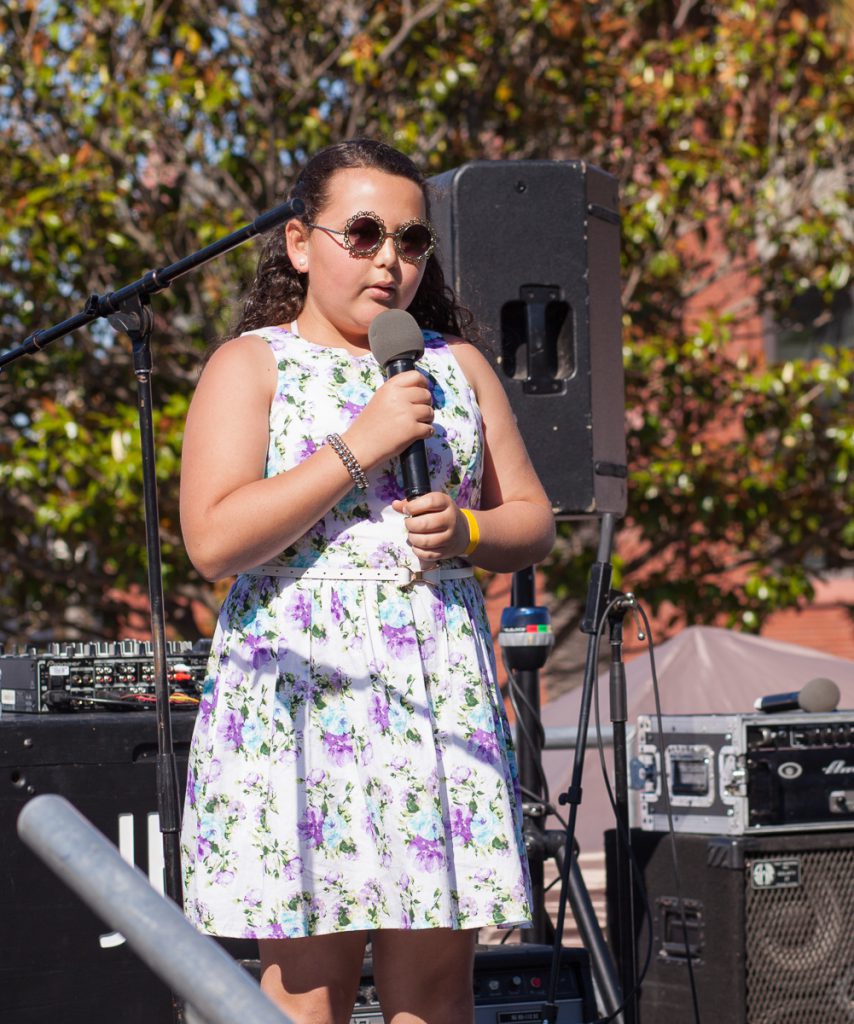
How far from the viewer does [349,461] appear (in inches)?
80.3

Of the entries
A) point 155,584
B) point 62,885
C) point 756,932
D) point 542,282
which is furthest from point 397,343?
point 756,932

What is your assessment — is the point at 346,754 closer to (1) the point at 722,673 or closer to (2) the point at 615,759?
(2) the point at 615,759

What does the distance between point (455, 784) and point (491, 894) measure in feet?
0.53

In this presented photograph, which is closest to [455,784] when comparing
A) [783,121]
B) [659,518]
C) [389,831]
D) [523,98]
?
[389,831]

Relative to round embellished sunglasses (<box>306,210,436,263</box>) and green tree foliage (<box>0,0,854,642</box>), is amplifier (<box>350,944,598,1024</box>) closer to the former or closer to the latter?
round embellished sunglasses (<box>306,210,436,263</box>)

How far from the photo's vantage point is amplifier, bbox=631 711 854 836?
3.91 metres

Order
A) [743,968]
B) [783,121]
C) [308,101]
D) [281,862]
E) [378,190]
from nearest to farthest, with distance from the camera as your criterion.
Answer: [281,862] < [378,190] < [743,968] < [308,101] < [783,121]

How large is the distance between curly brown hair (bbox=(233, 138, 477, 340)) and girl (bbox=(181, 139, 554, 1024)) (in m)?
0.08

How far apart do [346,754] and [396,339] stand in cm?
59

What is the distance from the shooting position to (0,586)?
7984 millimetres

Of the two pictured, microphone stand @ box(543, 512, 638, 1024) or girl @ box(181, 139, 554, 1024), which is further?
microphone stand @ box(543, 512, 638, 1024)

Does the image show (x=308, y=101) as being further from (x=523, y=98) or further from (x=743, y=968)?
(x=743, y=968)

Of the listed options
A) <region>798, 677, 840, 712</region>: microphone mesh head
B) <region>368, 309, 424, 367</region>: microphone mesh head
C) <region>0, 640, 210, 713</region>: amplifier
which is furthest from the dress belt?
<region>798, 677, 840, 712</region>: microphone mesh head

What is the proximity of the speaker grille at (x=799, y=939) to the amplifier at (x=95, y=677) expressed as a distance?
1550 millimetres
